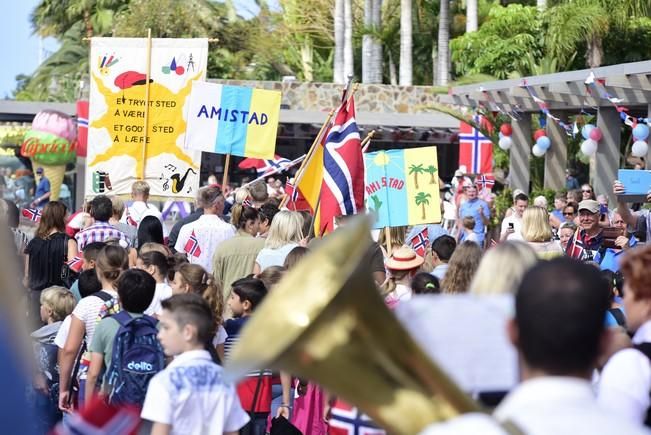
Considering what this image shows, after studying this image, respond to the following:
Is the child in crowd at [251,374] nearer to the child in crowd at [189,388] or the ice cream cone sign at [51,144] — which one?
the child in crowd at [189,388]

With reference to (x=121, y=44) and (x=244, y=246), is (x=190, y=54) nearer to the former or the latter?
(x=121, y=44)

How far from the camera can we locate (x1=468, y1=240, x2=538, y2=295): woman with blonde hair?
3373mm

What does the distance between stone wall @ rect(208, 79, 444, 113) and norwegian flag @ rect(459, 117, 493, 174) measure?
554 cm

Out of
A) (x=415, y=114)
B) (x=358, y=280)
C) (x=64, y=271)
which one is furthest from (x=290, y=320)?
(x=415, y=114)

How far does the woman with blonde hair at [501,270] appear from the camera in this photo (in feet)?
11.1

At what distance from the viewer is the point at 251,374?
6.23m

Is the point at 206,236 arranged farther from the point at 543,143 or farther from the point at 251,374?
the point at 543,143

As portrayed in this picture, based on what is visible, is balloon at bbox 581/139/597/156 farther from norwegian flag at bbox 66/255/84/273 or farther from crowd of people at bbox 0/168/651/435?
norwegian flag at bbox 66/255/84/273

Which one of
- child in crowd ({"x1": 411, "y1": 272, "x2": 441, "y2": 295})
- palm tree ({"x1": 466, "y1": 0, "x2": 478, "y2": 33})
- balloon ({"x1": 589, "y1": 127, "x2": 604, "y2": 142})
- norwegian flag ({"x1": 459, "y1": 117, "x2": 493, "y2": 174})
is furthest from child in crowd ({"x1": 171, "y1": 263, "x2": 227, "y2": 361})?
palm tree ({"x1": 466, "y1": 0, "x2": 478, "y2": 33})

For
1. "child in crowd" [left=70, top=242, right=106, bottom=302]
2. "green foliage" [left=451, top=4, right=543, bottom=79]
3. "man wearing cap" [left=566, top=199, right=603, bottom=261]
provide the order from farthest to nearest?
"green foliage" [left=451, top=4, right=543, bottom=79]
"man wearing cap" [left=566, top=199, right=603, bottom=261]
"child in crowd" [left=70, top=242, right=106, bottom=302]

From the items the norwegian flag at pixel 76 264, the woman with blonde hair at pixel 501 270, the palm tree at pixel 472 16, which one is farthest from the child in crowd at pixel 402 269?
the palm tree at pixel 472 16

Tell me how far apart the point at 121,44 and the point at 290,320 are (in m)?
11.3

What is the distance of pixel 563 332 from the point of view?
7.48 feet

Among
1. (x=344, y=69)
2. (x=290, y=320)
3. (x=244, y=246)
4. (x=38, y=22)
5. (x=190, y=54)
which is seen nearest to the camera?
(x=290, y=320)
